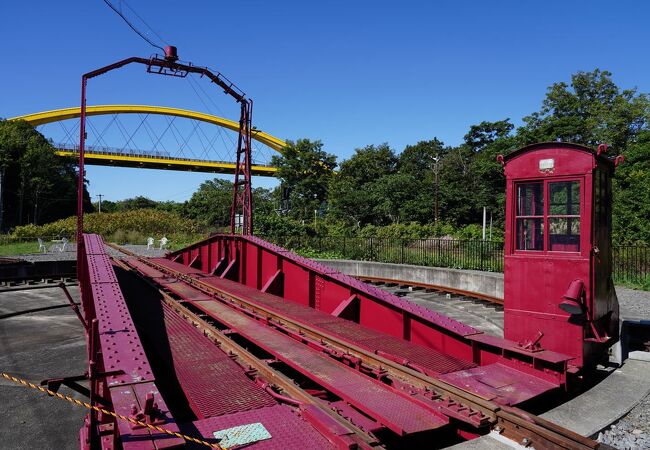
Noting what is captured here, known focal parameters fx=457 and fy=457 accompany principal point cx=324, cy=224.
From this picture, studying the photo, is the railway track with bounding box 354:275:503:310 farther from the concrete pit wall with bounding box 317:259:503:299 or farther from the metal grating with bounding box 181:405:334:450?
the metal grating with bounding box 181:405:334:450

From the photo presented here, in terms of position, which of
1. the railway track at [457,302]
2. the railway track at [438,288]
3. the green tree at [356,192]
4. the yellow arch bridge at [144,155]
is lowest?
the railway track at [457,302]

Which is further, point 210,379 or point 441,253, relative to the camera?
point 441,253

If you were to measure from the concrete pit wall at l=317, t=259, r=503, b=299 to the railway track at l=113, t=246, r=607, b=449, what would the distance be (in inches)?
310

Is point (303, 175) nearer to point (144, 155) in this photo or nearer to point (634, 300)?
point (634, 300)

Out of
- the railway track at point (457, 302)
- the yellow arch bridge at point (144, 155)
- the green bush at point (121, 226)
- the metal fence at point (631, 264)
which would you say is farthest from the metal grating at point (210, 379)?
the yellow arch bridge at point (144, 155)

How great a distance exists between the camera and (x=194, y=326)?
291 inches

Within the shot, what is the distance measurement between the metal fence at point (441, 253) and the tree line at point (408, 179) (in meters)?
7.49

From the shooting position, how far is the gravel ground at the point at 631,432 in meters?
4.10

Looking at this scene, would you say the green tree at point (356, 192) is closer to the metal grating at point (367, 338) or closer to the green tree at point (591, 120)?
the green tree at point (591, 120)

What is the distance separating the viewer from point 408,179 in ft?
148

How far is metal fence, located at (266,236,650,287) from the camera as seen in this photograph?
48.6ft

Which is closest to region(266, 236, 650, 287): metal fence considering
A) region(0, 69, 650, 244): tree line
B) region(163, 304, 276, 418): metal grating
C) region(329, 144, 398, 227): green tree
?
region(0, 69, 650, 244): tree line

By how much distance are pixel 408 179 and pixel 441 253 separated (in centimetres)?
2816

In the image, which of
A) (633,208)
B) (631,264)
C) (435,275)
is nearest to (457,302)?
(435,275)
